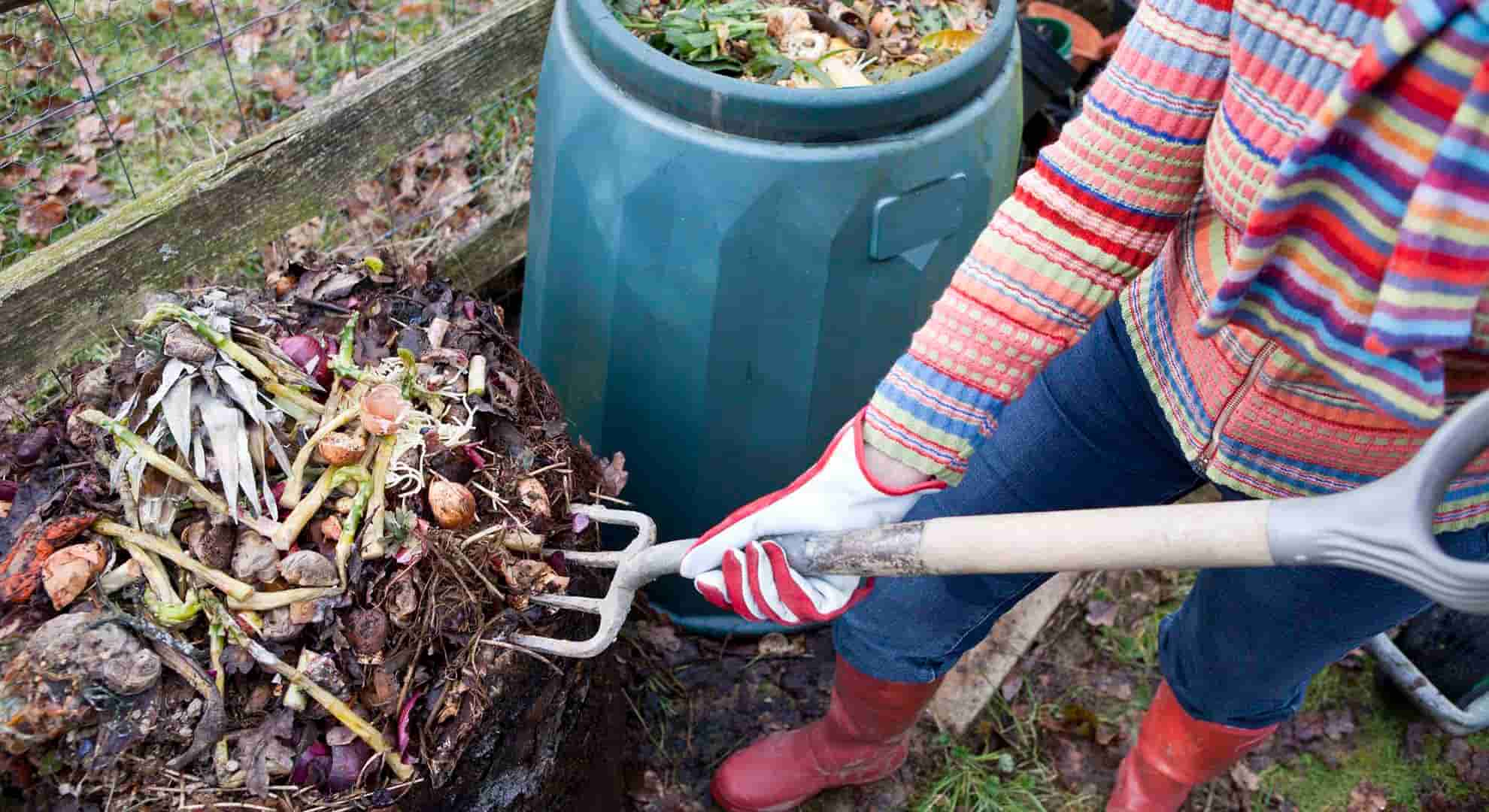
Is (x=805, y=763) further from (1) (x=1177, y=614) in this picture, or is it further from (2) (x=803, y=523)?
(2) (x=803, y=523)

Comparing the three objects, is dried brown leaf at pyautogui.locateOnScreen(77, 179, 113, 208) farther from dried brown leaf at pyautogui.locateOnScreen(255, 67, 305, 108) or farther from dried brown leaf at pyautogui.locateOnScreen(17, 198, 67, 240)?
dried brown leaf at pyautogui.locateOnScreen(255, 67, 305, 108)

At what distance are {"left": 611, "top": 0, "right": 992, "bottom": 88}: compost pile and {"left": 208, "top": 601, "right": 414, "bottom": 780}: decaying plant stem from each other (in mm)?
1005

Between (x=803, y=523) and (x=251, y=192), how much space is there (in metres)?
1.21

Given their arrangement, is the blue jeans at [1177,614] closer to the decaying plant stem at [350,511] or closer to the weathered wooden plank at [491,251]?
the decaying plant stem at [350,511]

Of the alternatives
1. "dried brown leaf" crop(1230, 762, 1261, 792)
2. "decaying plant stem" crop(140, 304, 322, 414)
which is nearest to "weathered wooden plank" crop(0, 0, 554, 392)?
"decaying plant stem" crop(140, 304, 322, 414)

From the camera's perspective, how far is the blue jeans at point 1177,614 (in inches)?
54.1

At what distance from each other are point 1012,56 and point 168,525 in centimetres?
136

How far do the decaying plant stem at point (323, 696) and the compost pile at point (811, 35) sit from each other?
3.30 feet

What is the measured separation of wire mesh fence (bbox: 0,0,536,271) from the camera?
7.88ft

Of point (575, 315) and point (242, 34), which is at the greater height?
point (575, 315)

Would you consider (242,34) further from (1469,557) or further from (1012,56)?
(1469,557)

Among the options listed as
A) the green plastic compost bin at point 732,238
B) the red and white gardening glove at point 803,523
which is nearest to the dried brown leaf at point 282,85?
the green plastic compost bin at point 732,238

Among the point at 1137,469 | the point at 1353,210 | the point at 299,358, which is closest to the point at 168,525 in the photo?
the point at 299,358

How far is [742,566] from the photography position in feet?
4.18
